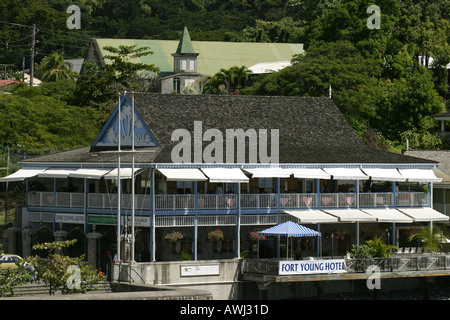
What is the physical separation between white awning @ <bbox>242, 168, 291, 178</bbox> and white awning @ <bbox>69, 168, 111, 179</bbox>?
697 cm

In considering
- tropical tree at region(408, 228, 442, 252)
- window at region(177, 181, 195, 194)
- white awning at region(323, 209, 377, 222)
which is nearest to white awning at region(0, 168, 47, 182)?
window at region(177, 181, 195, 194)

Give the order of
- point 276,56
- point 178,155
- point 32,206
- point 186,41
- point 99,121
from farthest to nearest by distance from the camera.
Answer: point 276,56 → point 186,41 → point 99,121 → point 32,206 → point 178,155

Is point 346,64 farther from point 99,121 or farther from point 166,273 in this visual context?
point 166,273

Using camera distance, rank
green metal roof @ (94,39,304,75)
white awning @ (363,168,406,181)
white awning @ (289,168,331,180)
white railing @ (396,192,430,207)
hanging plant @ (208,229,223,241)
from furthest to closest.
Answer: green metal roof @ (94,39,304,75) < white railing @ (396,192,430,207) < white awning @ (363,168,406,181) < white awning @ (289,168,331,180) < hanging plant @ (208,229,223,241)

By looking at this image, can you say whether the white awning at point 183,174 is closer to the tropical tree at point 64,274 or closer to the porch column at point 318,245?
the porch column at point 318,245

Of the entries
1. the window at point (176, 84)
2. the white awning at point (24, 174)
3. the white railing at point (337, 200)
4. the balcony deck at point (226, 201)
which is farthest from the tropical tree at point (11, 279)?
the window at point (176, 84)

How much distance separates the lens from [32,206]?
63000 mm

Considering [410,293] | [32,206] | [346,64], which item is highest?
[346,64]

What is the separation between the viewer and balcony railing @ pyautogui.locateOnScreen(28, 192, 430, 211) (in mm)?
57812

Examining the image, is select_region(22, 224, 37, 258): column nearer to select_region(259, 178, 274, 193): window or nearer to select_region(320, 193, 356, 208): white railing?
select_region(259, 178, 274, 193): window

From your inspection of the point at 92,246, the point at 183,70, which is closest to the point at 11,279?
the point at 92,246

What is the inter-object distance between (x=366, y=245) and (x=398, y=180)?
462 centimetres

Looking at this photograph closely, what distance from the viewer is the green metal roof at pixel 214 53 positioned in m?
137
